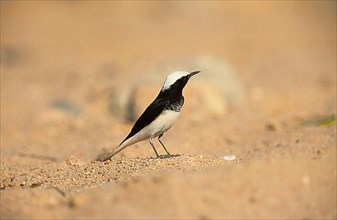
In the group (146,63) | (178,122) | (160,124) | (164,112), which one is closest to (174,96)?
(164,112)

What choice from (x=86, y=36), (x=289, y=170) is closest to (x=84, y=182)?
(x=289, y=170)

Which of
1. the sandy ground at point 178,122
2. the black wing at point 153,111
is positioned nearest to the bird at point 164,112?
the black wing at point 153,111

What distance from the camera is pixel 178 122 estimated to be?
42.1ft

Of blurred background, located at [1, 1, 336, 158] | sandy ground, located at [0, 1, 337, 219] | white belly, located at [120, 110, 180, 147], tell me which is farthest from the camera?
blurred background, located at [1, 1, 336, 158]

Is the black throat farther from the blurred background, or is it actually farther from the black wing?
the blurred background

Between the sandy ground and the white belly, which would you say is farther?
the white belly

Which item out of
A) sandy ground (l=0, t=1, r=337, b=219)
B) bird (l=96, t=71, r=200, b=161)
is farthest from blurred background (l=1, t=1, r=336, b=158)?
bird (l=96, t=71, r=200, b=161)

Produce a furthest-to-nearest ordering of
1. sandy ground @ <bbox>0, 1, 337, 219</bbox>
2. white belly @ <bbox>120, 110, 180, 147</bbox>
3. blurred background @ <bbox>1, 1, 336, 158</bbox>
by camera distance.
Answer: blurred background @ <bbox>1, 1, 336, 158</bbox> < white belly @ <bbox>120, 110, 180, 147</bbox> < sandy ground @ <bbox>0, 1, 337, 219</bbox>

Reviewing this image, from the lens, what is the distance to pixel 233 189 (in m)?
6.32

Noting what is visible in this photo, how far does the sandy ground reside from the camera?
20.4 ft

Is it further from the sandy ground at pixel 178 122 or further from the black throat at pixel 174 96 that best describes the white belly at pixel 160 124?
the sandy ground at pixel 178 122

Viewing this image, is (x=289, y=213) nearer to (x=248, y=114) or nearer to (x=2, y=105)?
(x=248, y=114)

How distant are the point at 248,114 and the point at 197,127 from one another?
6.84 ft

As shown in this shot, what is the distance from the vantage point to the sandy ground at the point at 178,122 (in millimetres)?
6223
